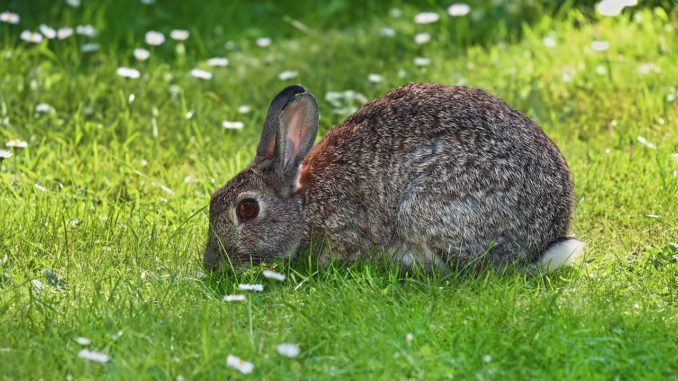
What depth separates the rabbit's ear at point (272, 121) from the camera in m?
6.45

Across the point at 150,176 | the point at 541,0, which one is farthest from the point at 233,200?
the point at 541,0

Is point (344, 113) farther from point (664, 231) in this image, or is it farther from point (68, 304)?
point (68, 304)

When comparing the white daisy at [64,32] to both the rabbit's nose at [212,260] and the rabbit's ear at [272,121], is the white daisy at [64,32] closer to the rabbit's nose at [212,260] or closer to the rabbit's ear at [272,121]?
the rabbit's ear at [272,121]

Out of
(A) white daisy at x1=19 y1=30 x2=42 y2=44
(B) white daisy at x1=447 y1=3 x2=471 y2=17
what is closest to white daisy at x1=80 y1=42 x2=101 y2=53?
(A) white daisy at x1=19 y1=30 x2=42 y2=44

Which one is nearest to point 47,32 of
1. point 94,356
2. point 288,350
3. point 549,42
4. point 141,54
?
point 141,54

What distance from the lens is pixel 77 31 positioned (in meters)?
9.65

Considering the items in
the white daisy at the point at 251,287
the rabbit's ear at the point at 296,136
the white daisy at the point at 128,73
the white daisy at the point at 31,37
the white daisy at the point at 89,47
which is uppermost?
the rabbit's ear at the point at 296,136

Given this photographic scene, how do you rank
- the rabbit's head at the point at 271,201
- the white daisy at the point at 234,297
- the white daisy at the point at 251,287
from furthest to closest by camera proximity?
the rabbit's head at the point at 271,201 < the white daisy at the point at 251,287 < the white daisy at the point at 234,297

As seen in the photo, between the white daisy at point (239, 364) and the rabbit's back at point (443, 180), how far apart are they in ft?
5.44

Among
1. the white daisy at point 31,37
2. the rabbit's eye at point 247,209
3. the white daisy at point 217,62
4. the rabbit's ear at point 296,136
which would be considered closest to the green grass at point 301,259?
the white daisy at point 31,37

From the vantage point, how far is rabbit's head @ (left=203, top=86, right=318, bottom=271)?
622cm

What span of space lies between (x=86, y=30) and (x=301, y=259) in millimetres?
4263

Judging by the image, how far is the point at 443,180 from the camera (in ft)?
20.1

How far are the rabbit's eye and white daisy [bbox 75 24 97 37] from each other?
4.03 metres
